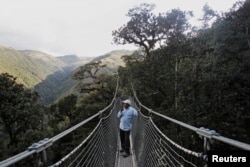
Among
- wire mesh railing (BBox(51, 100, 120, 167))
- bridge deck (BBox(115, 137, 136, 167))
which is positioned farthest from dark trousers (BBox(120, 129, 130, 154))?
wire mesh railing (BBox(51, 100, 120, 167))

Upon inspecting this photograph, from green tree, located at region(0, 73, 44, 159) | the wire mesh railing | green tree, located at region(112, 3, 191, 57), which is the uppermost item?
green tree, located at region(112, 3, 191, 57)

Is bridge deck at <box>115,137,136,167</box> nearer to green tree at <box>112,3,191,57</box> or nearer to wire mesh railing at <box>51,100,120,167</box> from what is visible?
wire mesh railing at <box>51,100,120,167</box>

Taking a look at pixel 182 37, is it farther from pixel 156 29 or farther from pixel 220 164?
pixel 220 164

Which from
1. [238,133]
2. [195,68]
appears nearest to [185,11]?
[195,68]

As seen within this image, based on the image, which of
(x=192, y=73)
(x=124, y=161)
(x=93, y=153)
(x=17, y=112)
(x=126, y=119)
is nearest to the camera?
(x=93, y=153)

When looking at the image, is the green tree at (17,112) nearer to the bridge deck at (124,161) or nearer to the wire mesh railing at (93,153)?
the bridge deck at (124,161)

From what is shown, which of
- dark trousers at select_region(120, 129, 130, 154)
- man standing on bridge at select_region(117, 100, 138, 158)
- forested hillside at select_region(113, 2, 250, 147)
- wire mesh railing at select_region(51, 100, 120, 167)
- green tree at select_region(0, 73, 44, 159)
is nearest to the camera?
wire mesh railing at select_region(51, 100, 120, 167)

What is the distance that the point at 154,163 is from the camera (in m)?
3.83

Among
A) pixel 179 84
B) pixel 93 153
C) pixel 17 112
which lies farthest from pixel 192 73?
pixel 93 153

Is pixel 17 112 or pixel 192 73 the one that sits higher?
pixel 192 73

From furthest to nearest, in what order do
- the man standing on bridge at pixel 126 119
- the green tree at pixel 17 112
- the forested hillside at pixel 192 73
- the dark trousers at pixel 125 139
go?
the green tree at pixel 17 112 → the forested hillside at pixel 192 73 → the dark trousers at pixel 125 139 → the man standing on bridge at pixel 126 119

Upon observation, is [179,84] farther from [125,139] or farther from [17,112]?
[125,139]

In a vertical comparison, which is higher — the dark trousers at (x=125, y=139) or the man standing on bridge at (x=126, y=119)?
the man standing on bridge at (x=126, y=119)

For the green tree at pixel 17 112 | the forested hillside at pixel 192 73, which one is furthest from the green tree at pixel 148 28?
the green tree at pixel 17 112
